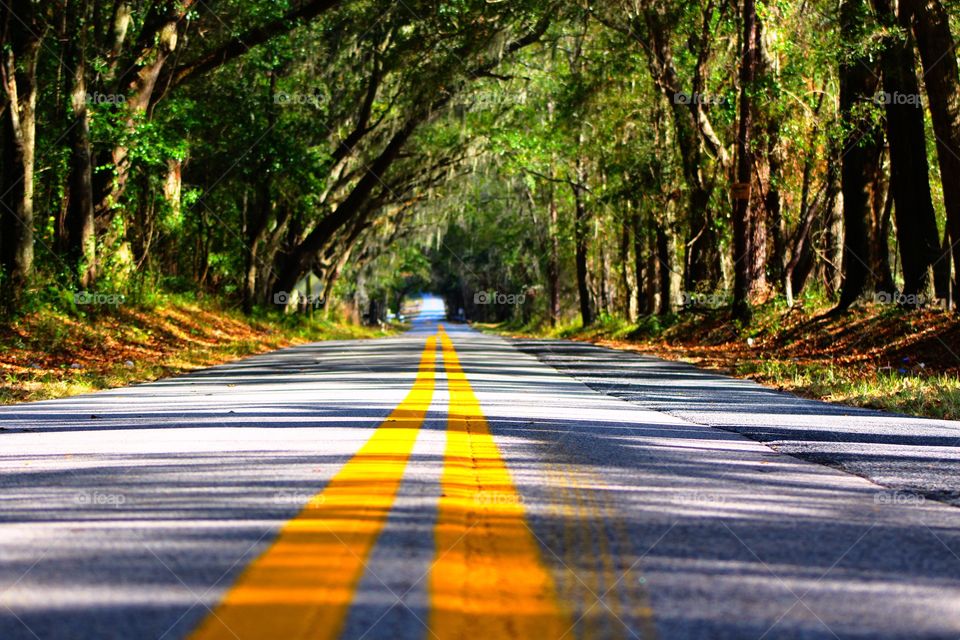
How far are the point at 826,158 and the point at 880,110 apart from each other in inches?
198

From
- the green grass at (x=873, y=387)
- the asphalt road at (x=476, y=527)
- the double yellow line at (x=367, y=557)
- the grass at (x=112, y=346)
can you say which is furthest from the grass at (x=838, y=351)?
the grass at (x=112, y=346)

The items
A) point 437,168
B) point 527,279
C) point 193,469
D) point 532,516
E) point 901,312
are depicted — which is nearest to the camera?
point 532,516

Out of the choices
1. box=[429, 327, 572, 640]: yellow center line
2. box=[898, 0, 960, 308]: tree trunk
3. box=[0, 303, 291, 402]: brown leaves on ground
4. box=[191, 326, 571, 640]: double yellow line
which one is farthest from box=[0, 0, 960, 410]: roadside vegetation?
box=[191, 326, 571, 640]: double yellow line

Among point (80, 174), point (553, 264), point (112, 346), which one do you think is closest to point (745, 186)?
point (112, 346)

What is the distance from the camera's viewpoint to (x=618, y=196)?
3092 cm

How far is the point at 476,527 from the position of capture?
173 inches

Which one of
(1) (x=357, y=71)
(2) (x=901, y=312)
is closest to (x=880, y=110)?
(2) (x=901, y=312)

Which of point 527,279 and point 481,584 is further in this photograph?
point 527,279

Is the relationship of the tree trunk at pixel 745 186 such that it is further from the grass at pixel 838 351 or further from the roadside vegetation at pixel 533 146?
the grass at pixel 838 351

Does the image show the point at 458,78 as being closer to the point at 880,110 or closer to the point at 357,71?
the point at 357,71

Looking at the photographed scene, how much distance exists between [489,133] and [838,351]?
21679mm

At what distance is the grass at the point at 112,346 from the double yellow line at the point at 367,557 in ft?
25.0

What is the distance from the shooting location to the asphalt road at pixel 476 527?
125 inches

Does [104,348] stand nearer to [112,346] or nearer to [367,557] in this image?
[112,346]
